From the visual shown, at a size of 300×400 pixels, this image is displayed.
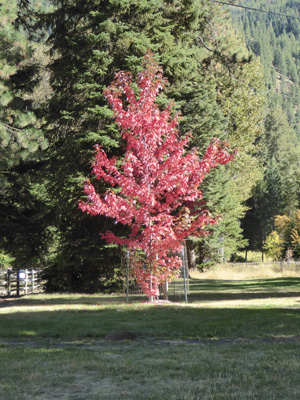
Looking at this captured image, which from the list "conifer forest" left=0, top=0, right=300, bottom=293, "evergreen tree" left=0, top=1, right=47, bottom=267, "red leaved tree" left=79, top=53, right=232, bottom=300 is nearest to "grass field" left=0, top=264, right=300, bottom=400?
"red leaved tree" left=79, top=53, right=232, bottom=300

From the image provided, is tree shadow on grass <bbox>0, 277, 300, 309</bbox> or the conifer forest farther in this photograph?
the conifer forest

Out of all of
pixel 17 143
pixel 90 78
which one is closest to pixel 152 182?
pixel 17 143

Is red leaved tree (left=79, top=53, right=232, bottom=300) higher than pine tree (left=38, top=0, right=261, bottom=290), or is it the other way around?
pine tree (left=38, top=0, right=261, bottom=290)

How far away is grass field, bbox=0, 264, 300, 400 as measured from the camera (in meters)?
4.45

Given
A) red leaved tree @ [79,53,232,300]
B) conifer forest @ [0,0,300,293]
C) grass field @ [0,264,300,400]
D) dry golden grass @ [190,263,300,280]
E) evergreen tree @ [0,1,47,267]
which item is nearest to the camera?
grass field @ [0,264,300,400]

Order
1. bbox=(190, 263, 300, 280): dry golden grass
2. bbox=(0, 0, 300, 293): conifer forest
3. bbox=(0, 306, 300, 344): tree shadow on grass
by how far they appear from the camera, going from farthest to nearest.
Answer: bbox=(190, 263, 300, 280): dry golden grass
bbox=(0, 0, 300, 293): conifer forest
bbox=(0, 306, 300, 344): tree shadow on grass

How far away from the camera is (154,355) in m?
6.13

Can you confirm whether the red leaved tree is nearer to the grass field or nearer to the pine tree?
the grass field

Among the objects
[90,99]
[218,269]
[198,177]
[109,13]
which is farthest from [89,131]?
[218,269]

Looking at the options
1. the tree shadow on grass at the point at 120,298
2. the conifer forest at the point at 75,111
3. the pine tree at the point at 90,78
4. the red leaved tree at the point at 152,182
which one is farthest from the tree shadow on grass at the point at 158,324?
the pine tree at the point at 90,78

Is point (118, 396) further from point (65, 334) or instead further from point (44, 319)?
point (44, 319)

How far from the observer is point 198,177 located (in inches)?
525

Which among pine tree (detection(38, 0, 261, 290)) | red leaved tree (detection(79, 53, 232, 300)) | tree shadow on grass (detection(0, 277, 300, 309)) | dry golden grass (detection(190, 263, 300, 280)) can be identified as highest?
pine tree (detection(38, 0, 261, 290))

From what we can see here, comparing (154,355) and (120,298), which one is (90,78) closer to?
(120,298)
